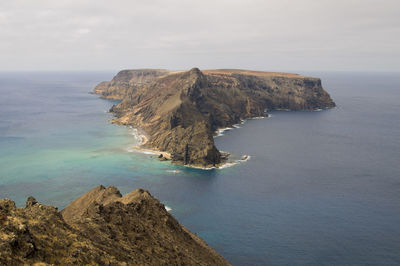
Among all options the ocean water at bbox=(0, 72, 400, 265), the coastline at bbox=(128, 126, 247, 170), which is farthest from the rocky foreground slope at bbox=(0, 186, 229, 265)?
the coastline at bbox=(128, 126, 247, 170)

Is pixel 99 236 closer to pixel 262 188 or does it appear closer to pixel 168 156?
pixel 262 188

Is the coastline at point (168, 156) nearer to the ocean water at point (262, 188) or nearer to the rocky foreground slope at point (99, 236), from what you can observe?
the ocean water at point (262, 188)

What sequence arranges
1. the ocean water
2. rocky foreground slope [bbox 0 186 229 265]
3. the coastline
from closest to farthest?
→ 1. rocky foreground slope [bbox 0 186 229 265]
2. the ocean water
3. the coastline

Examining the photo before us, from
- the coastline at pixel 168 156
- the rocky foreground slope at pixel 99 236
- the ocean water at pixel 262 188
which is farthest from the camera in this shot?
the coastline at pixel 168 156

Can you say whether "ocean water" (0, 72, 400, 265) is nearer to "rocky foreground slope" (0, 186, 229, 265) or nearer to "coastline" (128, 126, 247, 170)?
"coastline" (128, 126, 247, 170)

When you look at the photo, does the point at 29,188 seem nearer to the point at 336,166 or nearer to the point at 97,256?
the point at 97,256

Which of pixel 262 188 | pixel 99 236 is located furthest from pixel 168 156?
pixel 99 236

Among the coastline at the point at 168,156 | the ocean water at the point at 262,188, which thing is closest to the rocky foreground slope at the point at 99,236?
the ocean water at the point at 262,188

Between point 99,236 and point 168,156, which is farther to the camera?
point 168,156

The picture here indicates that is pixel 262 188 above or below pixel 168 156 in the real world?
below
